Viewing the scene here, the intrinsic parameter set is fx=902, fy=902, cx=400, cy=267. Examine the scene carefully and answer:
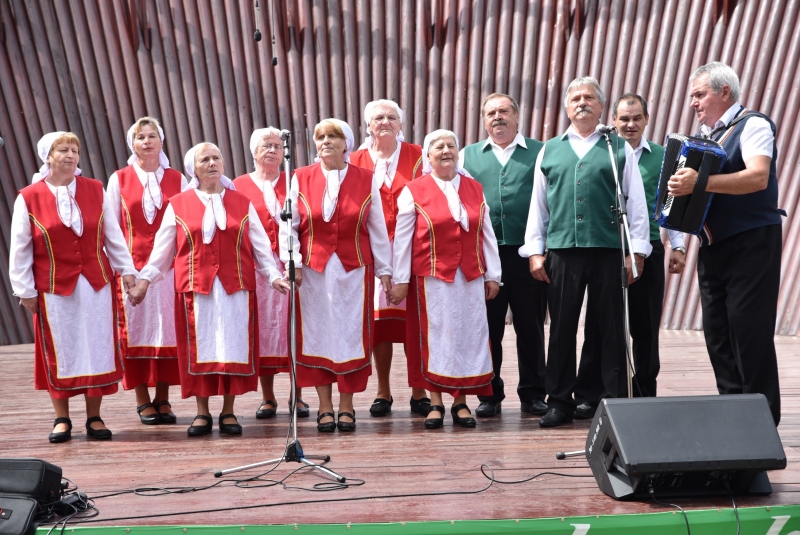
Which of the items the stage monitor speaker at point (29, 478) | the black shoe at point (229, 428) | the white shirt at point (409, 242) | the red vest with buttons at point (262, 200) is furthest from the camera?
the red vest with buttons at point (262, 200)

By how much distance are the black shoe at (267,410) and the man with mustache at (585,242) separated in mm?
1368

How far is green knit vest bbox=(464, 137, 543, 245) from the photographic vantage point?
445cm

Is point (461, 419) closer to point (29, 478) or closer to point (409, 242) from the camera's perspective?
point (409, 242)

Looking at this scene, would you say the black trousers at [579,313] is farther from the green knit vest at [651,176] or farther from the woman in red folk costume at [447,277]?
the green knit vest at [651,176]

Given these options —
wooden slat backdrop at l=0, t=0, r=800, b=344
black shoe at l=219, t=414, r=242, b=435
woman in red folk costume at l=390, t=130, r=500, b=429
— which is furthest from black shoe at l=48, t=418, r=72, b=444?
wooden slat backdrop at l=0, t=0, r=800, b=344

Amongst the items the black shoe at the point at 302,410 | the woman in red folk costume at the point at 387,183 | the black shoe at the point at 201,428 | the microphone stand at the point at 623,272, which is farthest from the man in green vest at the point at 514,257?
the black shoe at the point at 201,428

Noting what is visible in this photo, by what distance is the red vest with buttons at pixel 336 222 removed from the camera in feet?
13.4

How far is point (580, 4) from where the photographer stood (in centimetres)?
755

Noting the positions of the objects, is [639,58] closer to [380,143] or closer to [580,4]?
[580,4]

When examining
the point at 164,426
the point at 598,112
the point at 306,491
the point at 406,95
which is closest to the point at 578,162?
the point at 598,112

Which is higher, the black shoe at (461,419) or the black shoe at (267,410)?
the black shoe at (461,419)

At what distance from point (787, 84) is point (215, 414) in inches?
210

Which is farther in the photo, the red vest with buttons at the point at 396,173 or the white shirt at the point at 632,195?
the red vest with buttons at the point at 396,173

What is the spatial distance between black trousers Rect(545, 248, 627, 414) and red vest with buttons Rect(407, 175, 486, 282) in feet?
1.23
